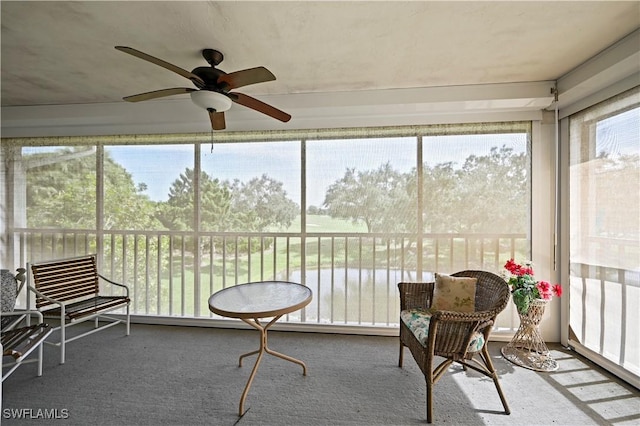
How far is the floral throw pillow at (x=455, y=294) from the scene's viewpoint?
2.12 m

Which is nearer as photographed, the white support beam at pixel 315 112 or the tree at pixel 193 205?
the white support beam at pixel 315 112

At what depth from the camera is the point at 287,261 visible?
309cm

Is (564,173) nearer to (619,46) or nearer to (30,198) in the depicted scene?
(619,46)

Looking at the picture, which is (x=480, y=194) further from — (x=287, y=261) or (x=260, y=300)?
(x=260, y=300)

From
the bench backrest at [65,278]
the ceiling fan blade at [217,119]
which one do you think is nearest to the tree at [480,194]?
the ceiling fan blade at [217,119]

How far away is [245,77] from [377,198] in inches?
71.3

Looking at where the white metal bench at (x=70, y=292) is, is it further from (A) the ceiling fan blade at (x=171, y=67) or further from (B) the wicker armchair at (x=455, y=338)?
(B) the wicker armchair at (x=455, y=338)

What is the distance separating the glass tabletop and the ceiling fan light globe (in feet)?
4.53

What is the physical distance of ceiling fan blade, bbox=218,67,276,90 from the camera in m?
1.60

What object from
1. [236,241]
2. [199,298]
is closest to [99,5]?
[236,241]

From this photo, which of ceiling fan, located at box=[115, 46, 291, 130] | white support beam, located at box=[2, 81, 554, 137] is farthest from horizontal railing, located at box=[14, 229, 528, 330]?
ceiling fan, located at box=[115, 46, 291, 130]

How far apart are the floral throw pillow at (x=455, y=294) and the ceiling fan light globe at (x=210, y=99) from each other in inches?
84.5

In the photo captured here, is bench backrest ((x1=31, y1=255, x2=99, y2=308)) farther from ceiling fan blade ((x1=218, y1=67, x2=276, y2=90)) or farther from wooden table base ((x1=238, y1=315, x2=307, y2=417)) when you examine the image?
ceiling fan blade ((x1=218, y1=67, x2=276, y2=90))

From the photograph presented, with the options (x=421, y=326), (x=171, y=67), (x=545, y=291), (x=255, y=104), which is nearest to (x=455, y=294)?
(x=421, y=326)
